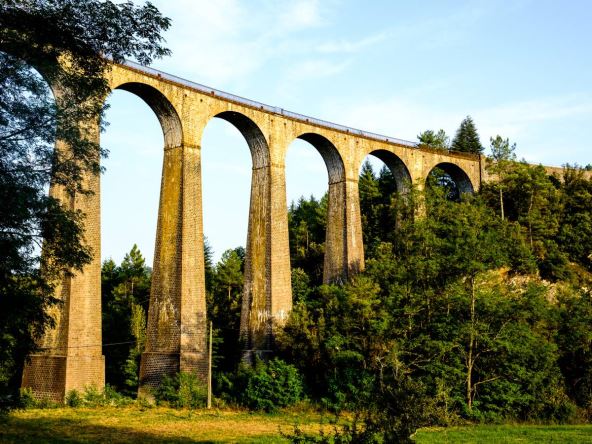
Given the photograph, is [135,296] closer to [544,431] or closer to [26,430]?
[26,430]

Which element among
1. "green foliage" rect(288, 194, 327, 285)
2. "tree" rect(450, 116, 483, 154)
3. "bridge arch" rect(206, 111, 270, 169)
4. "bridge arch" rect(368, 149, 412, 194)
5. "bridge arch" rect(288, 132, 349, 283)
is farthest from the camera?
"tree" rect(450, 116, 483, 154)

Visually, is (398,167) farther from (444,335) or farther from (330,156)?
(444,335)

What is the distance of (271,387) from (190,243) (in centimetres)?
769

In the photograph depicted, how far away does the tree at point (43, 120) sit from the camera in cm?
1246

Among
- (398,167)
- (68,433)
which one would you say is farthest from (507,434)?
(398,167)

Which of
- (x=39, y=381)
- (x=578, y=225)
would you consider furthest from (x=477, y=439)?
(x=578, y=225)

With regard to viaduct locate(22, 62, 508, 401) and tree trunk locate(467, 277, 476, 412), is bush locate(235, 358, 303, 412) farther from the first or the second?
tree trunk locate(467, 277, 476, 412)

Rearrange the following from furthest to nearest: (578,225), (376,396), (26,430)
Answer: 1. (578,225)
2. (26,430)
3. (376,396)

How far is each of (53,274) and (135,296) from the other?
1478 inches

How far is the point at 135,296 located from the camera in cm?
5081

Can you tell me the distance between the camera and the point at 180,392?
26.9 metres

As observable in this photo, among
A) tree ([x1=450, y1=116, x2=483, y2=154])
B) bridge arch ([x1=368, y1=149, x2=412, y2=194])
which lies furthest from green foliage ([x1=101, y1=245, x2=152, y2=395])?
tree ([x1=450, y1=116, x2=483, y2=154])

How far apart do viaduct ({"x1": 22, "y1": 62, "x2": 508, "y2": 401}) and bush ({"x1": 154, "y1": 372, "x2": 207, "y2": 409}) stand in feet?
1.48

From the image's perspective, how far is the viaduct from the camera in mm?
24516
